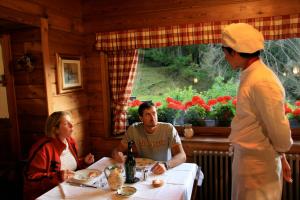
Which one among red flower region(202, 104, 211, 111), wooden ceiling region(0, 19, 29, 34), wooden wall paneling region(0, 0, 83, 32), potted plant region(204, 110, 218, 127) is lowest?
potted plant region(204, 110, 218, 127)

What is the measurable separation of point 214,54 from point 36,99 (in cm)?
185

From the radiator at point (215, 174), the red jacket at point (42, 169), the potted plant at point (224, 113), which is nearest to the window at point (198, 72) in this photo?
the potted plant at point (224, 113)

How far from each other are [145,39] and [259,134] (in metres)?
1.75

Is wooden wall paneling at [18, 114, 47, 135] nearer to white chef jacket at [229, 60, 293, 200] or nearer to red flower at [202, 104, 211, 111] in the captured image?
red flower at [202, 104, 211, 111]

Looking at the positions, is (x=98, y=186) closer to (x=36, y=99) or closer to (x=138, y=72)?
(x=36, y=99)

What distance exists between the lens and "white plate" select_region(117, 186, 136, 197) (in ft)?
4.96

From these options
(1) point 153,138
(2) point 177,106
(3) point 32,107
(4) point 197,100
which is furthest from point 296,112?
(3) point 32,107

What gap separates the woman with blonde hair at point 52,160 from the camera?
1.81 m

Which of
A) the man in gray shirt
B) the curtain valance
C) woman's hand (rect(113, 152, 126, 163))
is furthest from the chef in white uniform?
the curtain valance

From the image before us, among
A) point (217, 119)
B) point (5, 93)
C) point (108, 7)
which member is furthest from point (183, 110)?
point (5, 93)

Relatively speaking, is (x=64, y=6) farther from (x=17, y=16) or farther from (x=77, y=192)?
(x=77, y=192)

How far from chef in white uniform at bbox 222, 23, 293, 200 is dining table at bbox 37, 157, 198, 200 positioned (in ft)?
1.11

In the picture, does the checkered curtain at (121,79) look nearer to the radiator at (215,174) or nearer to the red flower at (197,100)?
the red flower at (197,100)

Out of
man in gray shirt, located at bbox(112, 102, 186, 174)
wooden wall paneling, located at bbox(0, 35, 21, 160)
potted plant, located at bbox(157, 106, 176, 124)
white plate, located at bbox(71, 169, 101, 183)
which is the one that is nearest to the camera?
white plate, located at bbox(71, 169, 101, 183)
